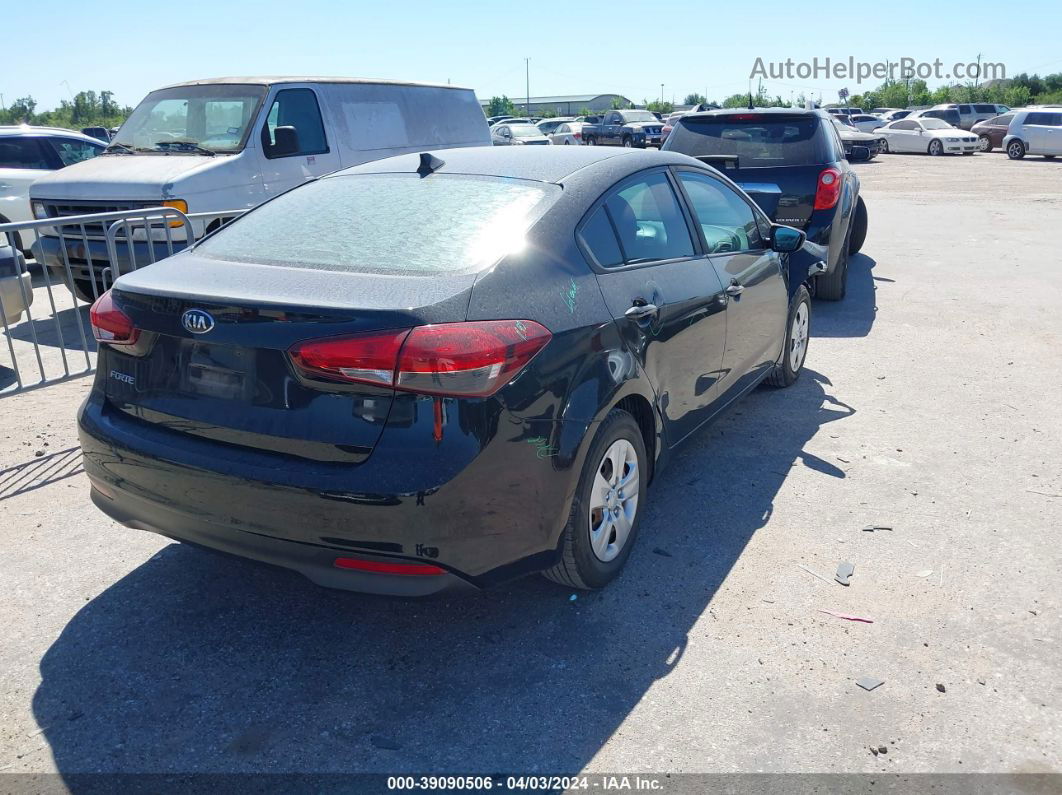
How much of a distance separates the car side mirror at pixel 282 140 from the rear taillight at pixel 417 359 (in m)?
6.34

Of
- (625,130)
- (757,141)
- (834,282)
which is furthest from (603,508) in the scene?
(625,130)

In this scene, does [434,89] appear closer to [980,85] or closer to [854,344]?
[854,344]

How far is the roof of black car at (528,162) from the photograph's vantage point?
3.95 m

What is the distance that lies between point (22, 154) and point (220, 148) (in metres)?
4.55

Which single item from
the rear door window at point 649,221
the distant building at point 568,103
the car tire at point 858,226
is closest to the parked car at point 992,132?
the car tire at point 858,226

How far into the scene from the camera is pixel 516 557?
124 inches

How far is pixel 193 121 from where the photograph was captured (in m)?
8.83

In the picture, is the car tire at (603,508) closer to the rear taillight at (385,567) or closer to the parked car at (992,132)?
the rear taillight at (385,567)

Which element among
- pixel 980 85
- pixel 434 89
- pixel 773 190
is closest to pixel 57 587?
pixel 773 190

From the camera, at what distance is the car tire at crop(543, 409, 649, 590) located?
A: 3.39 meters

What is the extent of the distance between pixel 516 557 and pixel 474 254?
108 centimetres

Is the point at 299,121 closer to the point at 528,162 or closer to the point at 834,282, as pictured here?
the point at 834,282

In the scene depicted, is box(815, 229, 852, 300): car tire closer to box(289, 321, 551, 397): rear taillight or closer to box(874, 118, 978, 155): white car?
box(289, 321, 551, 397): rear taillight

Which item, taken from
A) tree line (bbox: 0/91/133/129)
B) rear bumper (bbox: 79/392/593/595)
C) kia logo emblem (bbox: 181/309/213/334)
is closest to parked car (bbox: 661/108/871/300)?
rear bumper (bbox: 79/392/593/595)
